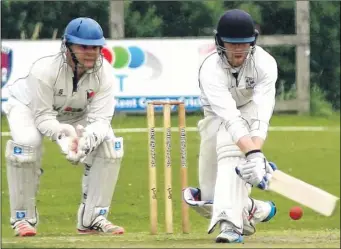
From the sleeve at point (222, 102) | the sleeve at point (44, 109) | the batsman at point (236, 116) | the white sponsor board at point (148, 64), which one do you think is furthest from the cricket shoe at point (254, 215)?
the white sponsor board at point (148, 64)

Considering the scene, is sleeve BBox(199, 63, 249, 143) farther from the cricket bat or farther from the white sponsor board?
the white sponsor board

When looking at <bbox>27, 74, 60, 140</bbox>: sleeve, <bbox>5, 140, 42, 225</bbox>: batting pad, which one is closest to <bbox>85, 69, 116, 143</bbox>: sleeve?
<bbox>27, 74, 60, 140</bbox>: sleeve

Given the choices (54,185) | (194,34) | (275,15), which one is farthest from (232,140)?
(275,15)

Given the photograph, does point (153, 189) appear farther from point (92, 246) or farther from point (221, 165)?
point (92, 246)

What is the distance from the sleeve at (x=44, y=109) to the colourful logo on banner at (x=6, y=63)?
1107cm

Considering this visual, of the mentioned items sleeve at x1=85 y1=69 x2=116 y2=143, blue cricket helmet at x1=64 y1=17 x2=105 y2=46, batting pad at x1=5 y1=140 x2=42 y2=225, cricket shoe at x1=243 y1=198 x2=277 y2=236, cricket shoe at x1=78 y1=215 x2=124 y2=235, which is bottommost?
cricket shoe at x1=78 y1=215 x2=124 y2=235

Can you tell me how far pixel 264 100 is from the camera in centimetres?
702

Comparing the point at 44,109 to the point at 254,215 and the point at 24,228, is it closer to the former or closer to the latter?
the point at 24,228

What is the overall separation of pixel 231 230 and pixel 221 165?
385mm

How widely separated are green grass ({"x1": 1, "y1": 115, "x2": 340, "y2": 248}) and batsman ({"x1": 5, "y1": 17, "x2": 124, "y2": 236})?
0.80ft

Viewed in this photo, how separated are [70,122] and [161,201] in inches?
171

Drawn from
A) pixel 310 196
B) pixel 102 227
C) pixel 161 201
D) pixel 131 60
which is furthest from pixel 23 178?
pixel 131 60

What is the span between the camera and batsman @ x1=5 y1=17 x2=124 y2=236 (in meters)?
7.34

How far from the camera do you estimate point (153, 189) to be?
799 centimetres
